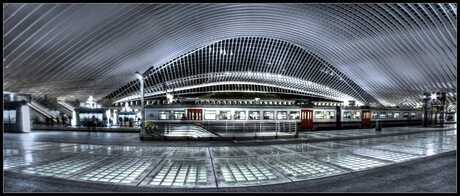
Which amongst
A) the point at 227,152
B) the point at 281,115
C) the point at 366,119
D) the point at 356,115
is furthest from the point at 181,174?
the point at 366,119

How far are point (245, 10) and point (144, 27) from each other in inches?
583

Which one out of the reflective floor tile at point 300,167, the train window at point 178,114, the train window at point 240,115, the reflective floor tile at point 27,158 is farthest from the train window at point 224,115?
the reflective floor tile at point 27,158

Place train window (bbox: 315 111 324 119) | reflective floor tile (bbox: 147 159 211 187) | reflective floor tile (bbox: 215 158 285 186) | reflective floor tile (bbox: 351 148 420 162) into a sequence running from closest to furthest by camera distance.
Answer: reflective floor tile (bbox: 147 159 211 187), reflective floor tile (bbox: 215 158 285 186), reflective floor tile (bbox: 351 148 420 162), train window (bbox: 315 111 324 119)

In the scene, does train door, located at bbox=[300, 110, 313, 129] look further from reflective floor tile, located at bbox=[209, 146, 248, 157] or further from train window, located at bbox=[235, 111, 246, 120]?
reflective floor tile, located at bbox=[209, 146, 248, 157]

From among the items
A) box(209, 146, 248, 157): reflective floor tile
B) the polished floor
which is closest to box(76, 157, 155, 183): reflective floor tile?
the polished floor

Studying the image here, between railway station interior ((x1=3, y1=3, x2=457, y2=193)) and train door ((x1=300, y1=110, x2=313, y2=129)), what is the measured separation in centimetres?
10

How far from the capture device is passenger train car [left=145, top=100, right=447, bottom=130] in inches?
830

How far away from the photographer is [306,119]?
24.6 metres

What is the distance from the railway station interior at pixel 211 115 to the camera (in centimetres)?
720

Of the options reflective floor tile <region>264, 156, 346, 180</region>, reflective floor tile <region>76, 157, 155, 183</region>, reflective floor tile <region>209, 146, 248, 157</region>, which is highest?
reflective floor tile <region>76, 157, 155, 183</region>

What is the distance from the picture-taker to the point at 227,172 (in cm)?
770

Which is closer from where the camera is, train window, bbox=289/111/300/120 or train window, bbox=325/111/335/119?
train window, bbox=289/111/300/120

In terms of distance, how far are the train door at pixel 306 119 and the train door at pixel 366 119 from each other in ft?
27.1

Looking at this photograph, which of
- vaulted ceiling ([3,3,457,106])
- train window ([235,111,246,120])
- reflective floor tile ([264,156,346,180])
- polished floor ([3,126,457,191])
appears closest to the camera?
polished floor ([3,126,457,191])
